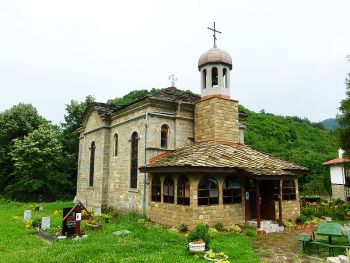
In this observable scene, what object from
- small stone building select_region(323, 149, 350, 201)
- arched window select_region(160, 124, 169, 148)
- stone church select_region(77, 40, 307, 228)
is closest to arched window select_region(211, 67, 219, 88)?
stone church select_region(77, 40, 307, 228)

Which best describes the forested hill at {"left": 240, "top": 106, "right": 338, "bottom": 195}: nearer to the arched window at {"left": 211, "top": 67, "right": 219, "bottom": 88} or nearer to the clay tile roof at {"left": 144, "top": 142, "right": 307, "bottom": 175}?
the clay tile roof at {"left": 144, "top": 142, "right": 307, "bottom": 175}

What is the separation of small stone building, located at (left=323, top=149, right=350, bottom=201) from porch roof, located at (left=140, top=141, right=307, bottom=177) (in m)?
13.0

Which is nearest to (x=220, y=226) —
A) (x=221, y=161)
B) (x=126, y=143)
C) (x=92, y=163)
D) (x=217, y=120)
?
(x=221, y=161)

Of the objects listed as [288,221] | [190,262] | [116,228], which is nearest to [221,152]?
[288,221]

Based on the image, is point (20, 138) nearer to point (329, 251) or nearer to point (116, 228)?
point (116, 228)

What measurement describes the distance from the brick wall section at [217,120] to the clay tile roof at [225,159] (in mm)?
541

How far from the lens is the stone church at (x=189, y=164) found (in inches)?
542

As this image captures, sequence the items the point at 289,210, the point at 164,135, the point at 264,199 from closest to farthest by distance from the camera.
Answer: the point at 264,199 < the point at 289,210 < the point at 164,135

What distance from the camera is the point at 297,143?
151 ft

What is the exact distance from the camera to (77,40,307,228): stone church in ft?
45.2

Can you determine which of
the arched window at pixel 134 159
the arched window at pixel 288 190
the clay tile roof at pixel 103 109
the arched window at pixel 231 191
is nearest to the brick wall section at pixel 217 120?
the arched window at pixel 231 191

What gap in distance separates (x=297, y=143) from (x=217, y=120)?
3301cm

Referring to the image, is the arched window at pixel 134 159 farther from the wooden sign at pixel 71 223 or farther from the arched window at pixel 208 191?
the arched window at pixel 208 191

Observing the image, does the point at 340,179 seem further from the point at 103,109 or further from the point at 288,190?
the point at 103,109
